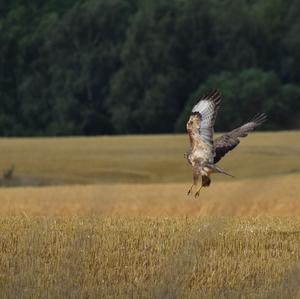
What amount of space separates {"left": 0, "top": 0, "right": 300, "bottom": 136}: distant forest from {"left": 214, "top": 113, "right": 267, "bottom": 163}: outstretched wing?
123ft

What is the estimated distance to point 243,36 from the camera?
5728cm

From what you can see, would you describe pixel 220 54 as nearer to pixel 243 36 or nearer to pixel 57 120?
pixel 243 36

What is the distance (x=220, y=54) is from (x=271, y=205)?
3682 centimetres

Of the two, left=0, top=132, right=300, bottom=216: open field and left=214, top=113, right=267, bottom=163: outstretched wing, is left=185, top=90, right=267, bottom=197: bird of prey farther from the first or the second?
left=0, top=132, right=300, bottom=216: open field

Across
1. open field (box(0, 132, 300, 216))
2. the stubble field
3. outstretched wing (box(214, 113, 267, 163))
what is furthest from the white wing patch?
open field (box(0, 132, 300, 216))

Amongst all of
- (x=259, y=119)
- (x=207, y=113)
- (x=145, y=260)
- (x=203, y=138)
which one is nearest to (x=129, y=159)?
(x=259, y=119)

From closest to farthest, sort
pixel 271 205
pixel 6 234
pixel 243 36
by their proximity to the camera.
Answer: pixel 6 234
pixel 271 205
pixel 243 36

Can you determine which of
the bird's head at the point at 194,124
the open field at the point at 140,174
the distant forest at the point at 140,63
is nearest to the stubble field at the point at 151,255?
the bird's head at the point at 194,124

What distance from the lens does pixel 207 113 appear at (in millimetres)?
12719

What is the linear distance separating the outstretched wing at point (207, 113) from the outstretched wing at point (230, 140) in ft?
1.54

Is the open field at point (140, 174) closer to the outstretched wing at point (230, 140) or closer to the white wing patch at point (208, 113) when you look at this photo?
the outstretched wing at point (230, 140)

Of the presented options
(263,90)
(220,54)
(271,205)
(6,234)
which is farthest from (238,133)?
(220,54)

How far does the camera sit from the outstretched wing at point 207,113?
41.3ft

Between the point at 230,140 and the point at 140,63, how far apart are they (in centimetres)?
4378
